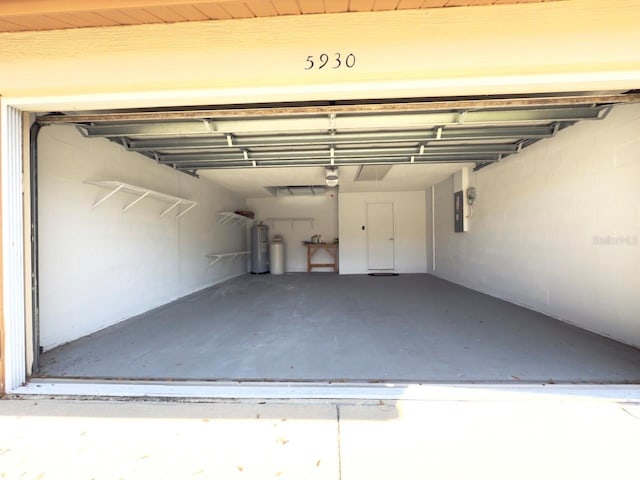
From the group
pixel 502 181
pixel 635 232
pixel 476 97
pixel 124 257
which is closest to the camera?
pixel 476 97

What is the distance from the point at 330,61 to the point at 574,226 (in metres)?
3.23

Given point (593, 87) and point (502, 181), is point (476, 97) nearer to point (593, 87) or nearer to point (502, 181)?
point (593, 87)

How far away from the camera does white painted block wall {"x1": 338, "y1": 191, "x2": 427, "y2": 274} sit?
776 centimetres

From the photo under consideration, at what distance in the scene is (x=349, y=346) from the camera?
2588mm

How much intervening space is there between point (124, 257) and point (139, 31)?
274 centimetres

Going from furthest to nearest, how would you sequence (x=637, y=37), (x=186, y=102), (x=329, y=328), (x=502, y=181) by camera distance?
(x=502, y=181), (x=329, y=328), (x=186, y=102), (x=637, y=37)

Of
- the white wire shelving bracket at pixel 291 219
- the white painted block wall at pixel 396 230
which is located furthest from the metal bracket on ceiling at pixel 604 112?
the white wire shelving bracket at pixel 291 219

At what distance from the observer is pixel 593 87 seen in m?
1.71

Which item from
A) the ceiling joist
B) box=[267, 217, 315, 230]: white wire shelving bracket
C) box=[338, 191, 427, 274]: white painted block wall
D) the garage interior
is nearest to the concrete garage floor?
the garage interior

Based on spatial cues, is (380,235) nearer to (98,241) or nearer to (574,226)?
(574,226)

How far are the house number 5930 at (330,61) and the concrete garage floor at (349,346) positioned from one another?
6.73 feet

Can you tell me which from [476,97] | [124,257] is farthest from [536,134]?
[124,257]

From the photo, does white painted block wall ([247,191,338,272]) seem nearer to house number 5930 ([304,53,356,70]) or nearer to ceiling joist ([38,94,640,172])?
ceiling joist ([38,94,640,172])

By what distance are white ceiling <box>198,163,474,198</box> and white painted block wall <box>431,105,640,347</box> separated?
1211mm
